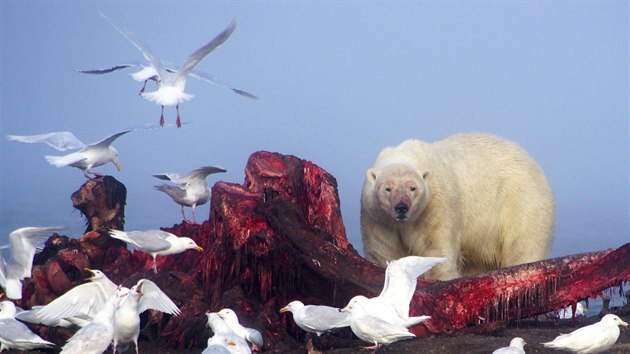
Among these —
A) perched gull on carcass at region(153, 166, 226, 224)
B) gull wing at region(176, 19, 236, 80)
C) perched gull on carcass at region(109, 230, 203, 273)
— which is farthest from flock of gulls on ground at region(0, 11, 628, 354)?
gull wing at region(176, 19, 236, 80)

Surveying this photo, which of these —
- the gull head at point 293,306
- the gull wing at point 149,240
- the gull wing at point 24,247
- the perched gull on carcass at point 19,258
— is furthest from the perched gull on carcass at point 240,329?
the gull wing at point 24,247

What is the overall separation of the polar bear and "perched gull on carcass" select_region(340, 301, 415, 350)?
3.60 m

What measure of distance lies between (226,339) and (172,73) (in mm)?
7420

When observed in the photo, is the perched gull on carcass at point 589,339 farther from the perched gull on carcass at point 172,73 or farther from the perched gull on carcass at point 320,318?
the perched gull on carcass at point 172,73

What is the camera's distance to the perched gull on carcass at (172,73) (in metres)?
14.8

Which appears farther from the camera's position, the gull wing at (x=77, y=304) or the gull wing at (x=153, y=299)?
the gull wing at (x=77, y=304)

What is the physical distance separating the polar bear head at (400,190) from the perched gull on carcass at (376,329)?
357 cm

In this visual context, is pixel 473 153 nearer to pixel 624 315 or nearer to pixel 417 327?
pixel 624 315

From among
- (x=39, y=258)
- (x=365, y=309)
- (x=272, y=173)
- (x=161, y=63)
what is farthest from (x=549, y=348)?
(x=161, y=63)

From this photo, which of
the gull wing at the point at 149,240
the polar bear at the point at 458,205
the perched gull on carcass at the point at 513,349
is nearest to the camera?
the perched gull on carcass at the point at 513,349

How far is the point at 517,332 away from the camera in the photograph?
33.3ft

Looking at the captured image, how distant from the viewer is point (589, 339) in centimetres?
889

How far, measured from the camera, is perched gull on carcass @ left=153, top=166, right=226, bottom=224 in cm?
1341

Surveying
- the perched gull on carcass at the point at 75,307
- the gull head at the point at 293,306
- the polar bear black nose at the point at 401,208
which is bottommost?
the perched gull on carcass at the point at 75,307
